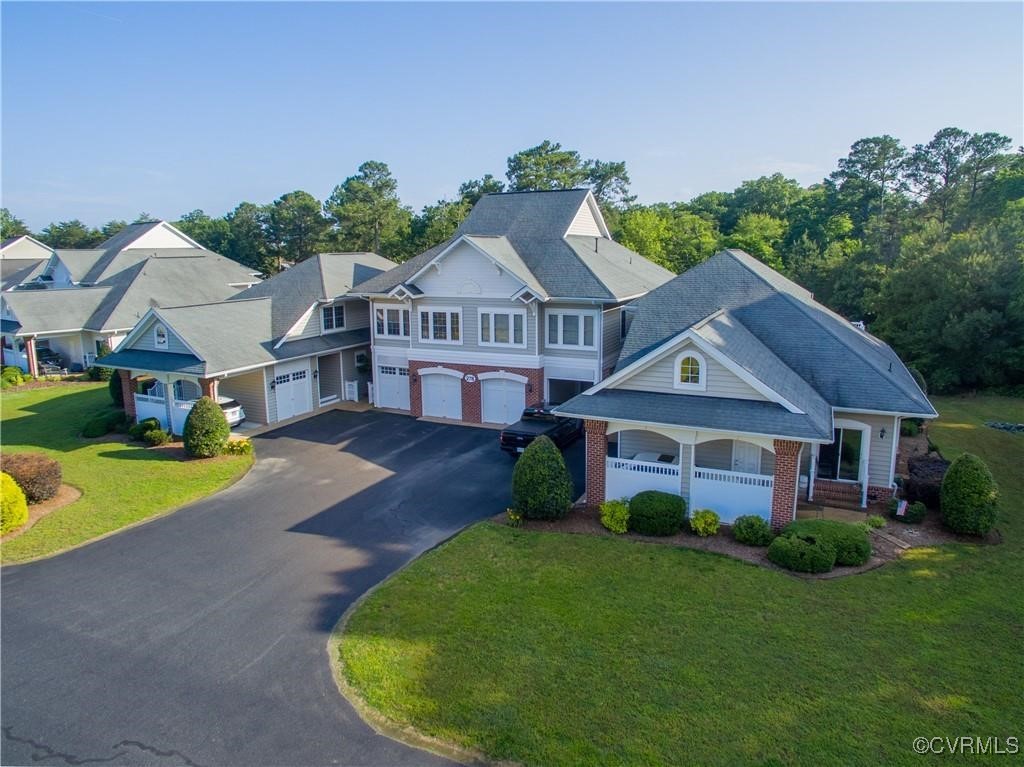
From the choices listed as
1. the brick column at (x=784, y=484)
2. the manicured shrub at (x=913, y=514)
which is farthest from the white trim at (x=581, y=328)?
the manicured shrub at (x=913, y=514)

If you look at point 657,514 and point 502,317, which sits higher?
point 502,317

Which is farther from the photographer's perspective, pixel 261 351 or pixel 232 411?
pixel 261 351

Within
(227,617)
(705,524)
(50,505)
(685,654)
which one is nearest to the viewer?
(685,654)

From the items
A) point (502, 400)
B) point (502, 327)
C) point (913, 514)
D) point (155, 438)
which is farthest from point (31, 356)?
point (913, 514)

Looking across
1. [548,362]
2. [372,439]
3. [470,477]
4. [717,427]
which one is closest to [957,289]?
[548,362]

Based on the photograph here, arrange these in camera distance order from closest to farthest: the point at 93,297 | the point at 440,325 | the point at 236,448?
1. the point at 236,448
2. the point at 440,325
3. the point at 93,297

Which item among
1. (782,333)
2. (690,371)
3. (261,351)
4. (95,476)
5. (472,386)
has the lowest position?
(95,476)

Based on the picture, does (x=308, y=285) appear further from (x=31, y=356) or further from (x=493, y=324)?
(x=31, y=356)

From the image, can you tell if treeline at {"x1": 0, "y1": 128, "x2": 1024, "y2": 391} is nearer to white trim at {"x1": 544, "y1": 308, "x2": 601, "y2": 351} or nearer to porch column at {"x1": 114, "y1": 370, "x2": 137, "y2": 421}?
white trim at {"x1": 544, "y1": 308, "x2": 601, "y2": 351}
